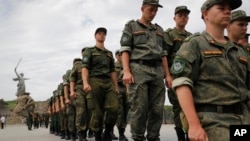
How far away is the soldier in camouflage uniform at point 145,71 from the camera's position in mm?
5082

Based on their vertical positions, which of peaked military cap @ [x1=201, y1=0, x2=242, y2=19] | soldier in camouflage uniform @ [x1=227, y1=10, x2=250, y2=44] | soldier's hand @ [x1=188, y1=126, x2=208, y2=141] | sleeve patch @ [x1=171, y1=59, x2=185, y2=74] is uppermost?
soldier in camouflage uniform @ [x1=227, y1=10, x2=250, y2=44]

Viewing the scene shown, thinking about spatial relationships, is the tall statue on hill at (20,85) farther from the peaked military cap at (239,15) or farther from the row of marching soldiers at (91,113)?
the peaked military cap at (239,15)

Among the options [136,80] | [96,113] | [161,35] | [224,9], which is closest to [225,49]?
[224,9]

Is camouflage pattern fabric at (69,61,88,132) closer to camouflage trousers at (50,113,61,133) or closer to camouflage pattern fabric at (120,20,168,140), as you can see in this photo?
camouflage pattern fabric at (120,20,168,140)

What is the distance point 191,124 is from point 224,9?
3.03ft

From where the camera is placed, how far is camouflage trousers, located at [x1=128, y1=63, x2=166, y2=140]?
5.06 metres

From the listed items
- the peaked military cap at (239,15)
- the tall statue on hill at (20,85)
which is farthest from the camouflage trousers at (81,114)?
the tall statue on hill at (20,85)

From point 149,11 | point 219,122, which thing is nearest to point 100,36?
point 149,11

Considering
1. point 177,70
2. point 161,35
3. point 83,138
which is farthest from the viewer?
point 83,138

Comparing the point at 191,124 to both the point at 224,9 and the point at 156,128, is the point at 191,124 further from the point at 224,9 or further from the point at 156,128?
the point at 156,128

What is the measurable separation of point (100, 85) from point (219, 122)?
4.13 m

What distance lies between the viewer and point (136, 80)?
5121 millimetres

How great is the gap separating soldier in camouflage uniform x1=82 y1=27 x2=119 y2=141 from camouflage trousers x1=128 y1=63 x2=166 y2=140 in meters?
1.46

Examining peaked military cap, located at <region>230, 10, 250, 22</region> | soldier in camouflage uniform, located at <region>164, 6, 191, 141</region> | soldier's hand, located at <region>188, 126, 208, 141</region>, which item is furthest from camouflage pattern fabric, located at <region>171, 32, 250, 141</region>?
soldier in camouflage uniform, located at <region>164, 6, 191, 141</region>
